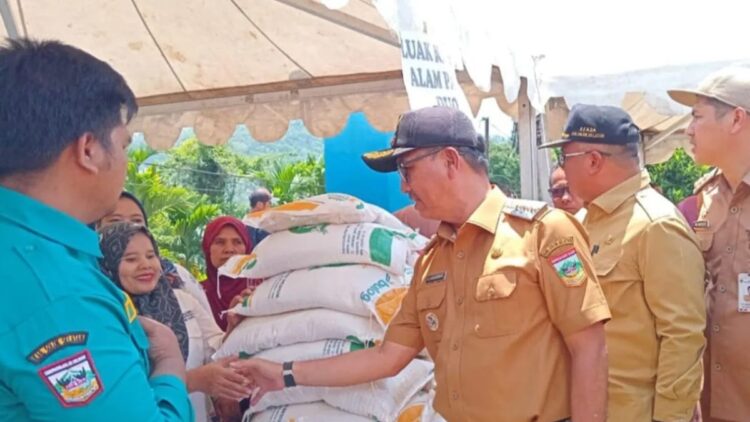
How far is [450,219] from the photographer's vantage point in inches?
86.9

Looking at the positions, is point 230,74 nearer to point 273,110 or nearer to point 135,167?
point 273,110

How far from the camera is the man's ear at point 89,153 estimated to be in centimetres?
133

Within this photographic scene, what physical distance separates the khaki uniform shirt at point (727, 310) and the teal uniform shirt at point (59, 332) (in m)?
2.05

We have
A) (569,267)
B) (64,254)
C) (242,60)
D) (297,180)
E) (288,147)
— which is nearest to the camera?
(64,254)

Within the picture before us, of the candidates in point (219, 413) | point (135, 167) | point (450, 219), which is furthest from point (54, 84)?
→ point (135, 167)

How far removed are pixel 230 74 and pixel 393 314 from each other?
98.8 inches

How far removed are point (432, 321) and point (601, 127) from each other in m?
1.04

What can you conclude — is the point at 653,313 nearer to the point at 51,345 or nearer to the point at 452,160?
the point at 452,160

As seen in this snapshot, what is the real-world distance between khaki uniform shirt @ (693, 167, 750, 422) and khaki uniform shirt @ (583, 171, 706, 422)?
0.47 ft

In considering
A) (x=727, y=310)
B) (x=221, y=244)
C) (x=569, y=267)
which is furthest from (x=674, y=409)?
(x=221, y=244)

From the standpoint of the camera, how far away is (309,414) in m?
2.56

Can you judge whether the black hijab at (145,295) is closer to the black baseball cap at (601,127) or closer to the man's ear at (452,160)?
the man's ear at (452,160)

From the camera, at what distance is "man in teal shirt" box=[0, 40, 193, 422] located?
1188 mm

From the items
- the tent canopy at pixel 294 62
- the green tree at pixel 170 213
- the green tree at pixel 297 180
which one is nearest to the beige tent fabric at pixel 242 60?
the tent canopy at pixel 294 62
